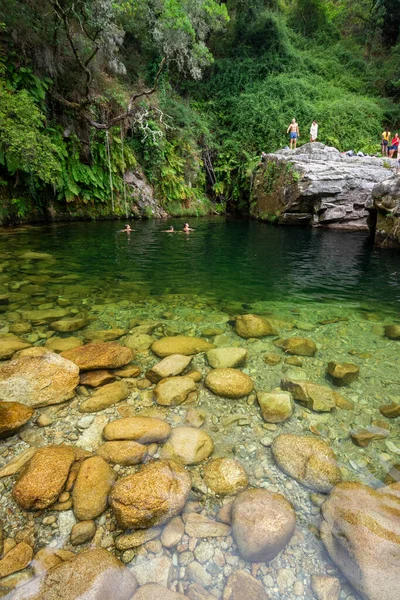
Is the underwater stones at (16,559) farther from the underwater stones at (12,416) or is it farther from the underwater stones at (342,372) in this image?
the underwater stones at (342,372)

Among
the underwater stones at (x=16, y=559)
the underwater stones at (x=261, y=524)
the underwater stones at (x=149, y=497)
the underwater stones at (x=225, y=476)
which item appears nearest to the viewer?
the underwater stones at (x=16, y=559)

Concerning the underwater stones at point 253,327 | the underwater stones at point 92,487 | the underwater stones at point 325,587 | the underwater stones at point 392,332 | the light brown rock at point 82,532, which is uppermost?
the underwater stones at point 253,327

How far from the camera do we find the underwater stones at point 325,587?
1495 millimetres

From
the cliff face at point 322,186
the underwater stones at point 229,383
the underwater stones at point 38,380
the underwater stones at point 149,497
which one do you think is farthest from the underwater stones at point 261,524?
the cliff face at point 322,186

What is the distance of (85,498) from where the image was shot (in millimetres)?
1861

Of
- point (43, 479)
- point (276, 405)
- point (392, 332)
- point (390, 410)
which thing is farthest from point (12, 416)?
point (392, 332)

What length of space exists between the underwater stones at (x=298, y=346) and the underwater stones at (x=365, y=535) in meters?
1.76

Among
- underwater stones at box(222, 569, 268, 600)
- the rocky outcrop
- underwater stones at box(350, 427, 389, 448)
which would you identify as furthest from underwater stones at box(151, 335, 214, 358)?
the rocky outcrop

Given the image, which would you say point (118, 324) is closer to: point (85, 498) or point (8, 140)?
point (85, 498)

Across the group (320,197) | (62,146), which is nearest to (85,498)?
(62,146)

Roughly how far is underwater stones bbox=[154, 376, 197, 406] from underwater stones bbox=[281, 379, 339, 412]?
0.93 meters

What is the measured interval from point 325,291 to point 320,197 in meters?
9.72

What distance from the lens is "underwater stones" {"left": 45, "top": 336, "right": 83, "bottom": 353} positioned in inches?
140

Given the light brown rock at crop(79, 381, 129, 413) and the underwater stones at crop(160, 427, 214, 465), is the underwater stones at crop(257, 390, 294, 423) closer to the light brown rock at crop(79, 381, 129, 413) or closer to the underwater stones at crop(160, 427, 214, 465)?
the underwater stones at crop(160, 427, 214, 465)
